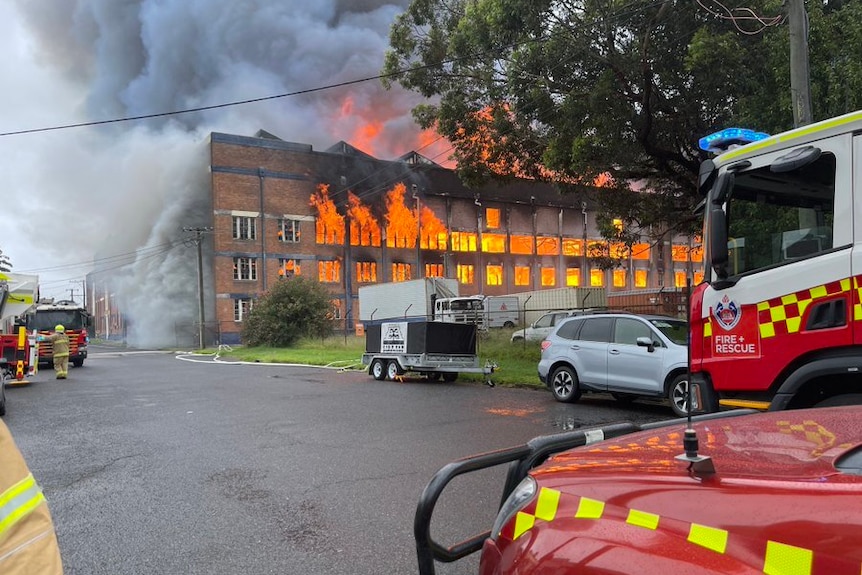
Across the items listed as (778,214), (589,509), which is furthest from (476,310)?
(589,509)

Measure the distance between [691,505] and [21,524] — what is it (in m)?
1.58

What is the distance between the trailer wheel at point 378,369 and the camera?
16.3 meters

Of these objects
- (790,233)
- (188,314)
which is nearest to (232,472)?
(790,233)

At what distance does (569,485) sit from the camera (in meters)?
1.76

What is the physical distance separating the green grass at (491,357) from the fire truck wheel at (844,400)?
9028mm

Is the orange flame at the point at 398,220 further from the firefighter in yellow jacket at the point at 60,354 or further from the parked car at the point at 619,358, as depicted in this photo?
the parked car at the point at 619,358

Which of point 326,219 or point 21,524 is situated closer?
point 21,524

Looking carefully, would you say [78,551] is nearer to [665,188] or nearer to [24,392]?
[24,392]

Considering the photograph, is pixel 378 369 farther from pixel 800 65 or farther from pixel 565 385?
pixel 800 65

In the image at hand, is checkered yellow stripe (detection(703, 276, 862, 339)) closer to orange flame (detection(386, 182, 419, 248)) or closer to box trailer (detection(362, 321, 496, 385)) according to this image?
box trailer (detection(362, 321, 496, 385))

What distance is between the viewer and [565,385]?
440 inches

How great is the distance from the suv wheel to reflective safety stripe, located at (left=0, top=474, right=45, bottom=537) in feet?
33.8

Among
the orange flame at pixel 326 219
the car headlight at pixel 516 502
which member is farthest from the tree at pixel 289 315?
the car headlight at pixel 516 502

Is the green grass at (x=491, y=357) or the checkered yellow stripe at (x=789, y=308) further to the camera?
the green grass at (x=491, y=357)
